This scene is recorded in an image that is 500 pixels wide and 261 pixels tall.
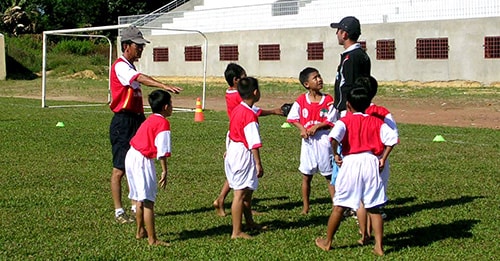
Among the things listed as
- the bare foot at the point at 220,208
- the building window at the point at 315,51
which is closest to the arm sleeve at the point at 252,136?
the bare foot at the point at 220,208

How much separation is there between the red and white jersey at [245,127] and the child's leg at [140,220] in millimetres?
999

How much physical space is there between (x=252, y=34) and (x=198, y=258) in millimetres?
33181

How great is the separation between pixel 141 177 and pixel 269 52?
3183 centimetres

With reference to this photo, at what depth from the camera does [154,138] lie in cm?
711

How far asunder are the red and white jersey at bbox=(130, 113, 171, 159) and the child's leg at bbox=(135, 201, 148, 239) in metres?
0.44

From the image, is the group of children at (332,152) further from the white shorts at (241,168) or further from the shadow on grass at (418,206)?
the shadow on grass at (418,206)

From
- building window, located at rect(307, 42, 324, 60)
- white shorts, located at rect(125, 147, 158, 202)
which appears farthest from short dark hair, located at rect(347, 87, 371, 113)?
building window, located at rect(307, 42, 324, 60)

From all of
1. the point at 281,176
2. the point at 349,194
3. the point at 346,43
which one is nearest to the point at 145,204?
the point at 349,194

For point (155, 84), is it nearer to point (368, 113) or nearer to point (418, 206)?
point (368, 113)

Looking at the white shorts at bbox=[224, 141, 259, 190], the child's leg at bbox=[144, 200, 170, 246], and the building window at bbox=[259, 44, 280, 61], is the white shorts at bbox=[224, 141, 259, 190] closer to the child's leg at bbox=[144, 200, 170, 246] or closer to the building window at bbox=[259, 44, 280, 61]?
the child's leg at bbox=[144, 200, 170, 246]

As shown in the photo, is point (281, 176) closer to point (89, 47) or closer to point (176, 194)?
point (176, 194)

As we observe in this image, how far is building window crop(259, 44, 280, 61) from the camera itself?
3819 centimetres

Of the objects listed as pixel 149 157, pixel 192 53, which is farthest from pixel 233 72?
pixel 192 53

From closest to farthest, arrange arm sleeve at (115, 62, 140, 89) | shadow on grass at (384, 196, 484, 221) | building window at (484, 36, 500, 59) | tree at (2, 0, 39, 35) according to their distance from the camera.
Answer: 1. arm sleeve at (115, 62, 140, 89)
2. shadow on grass at (384, 196, 484, 221)
3. building window at (484, 36, 500, 59)
4. tree at (2, 0, 39, 35)
